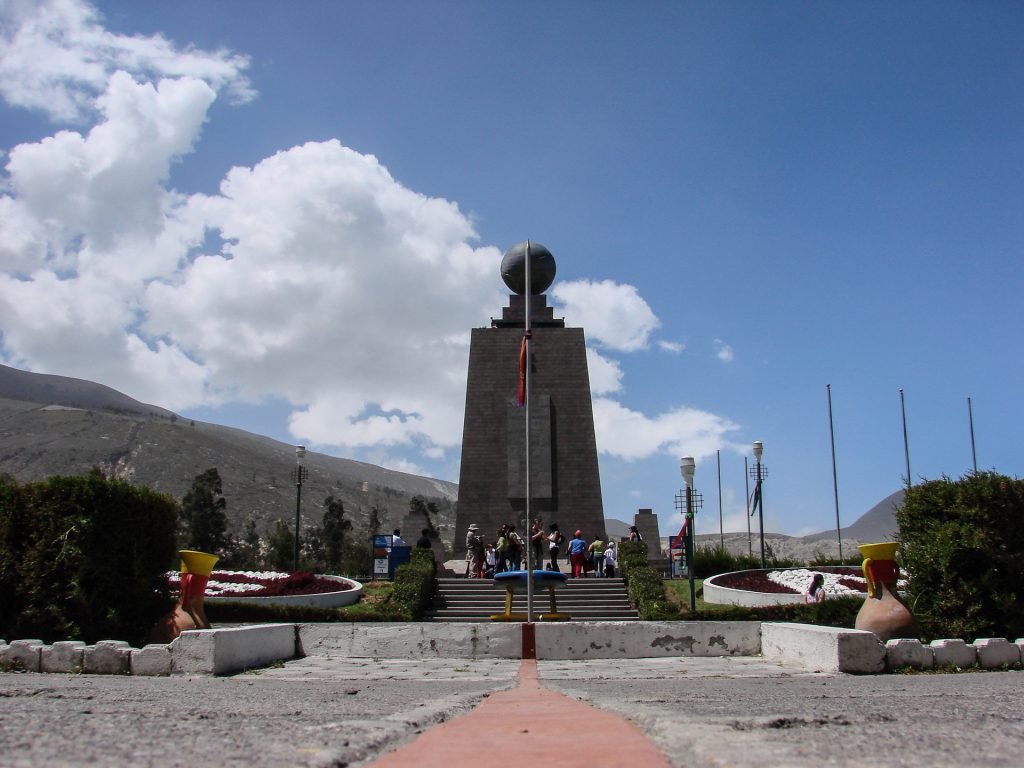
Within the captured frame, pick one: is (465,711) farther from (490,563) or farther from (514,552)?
(490,563)

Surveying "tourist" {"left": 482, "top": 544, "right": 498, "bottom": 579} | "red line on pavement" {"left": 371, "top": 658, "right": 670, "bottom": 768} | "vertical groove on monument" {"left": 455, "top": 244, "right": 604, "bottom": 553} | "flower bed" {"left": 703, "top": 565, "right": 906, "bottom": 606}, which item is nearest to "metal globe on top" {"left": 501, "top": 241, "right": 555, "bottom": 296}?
"vertical groove on monument" {"left": 455, "top": 244, "right": 604, "bottom": 553}

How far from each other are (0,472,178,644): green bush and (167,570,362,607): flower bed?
287 inches

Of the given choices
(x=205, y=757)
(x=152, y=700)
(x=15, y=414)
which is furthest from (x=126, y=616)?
(x=15, y=414)

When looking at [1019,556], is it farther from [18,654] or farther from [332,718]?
[18,654]

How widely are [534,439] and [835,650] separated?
20.5m

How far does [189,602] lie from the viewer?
10414 mm

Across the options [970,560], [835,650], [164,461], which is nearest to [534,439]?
[970,560]

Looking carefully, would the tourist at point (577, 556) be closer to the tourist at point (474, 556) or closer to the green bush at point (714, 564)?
the tourist at point (474, 556)

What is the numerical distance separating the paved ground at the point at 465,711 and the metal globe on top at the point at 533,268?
23.1 m

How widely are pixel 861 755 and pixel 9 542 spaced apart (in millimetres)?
10338

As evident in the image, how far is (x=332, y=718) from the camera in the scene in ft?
14.7

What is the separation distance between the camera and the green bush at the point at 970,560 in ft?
32.8

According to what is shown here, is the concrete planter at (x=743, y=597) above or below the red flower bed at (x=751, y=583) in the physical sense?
below

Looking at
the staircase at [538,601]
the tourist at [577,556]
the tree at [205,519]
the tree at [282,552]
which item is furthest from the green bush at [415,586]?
the tree at [205,519]
